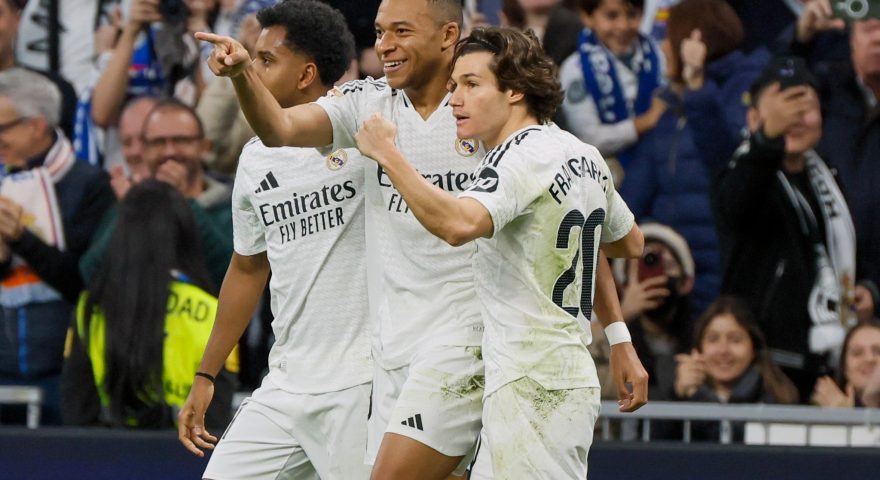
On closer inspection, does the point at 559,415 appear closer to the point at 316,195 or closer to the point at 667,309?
the point at 316,195

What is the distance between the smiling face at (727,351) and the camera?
687cm

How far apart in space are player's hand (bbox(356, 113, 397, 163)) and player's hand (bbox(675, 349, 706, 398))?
10.5 ft

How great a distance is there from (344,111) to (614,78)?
110 inches

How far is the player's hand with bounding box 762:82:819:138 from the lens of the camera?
23.4 ft

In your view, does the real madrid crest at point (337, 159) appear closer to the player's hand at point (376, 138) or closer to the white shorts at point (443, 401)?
the white shorts at point (443, 401)

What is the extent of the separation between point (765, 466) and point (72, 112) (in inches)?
145

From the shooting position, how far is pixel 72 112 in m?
7.47

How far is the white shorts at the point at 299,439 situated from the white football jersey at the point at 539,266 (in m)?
0.89

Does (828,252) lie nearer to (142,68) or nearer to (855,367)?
(855,367)

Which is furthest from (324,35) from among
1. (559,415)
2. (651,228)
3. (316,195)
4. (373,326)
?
(651,228)

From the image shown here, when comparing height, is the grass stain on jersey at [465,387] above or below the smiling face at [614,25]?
below

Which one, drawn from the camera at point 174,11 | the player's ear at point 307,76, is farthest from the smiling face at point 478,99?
the camera at point 174,11

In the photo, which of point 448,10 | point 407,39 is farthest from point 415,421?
point 448,10

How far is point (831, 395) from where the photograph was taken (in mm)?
6875
